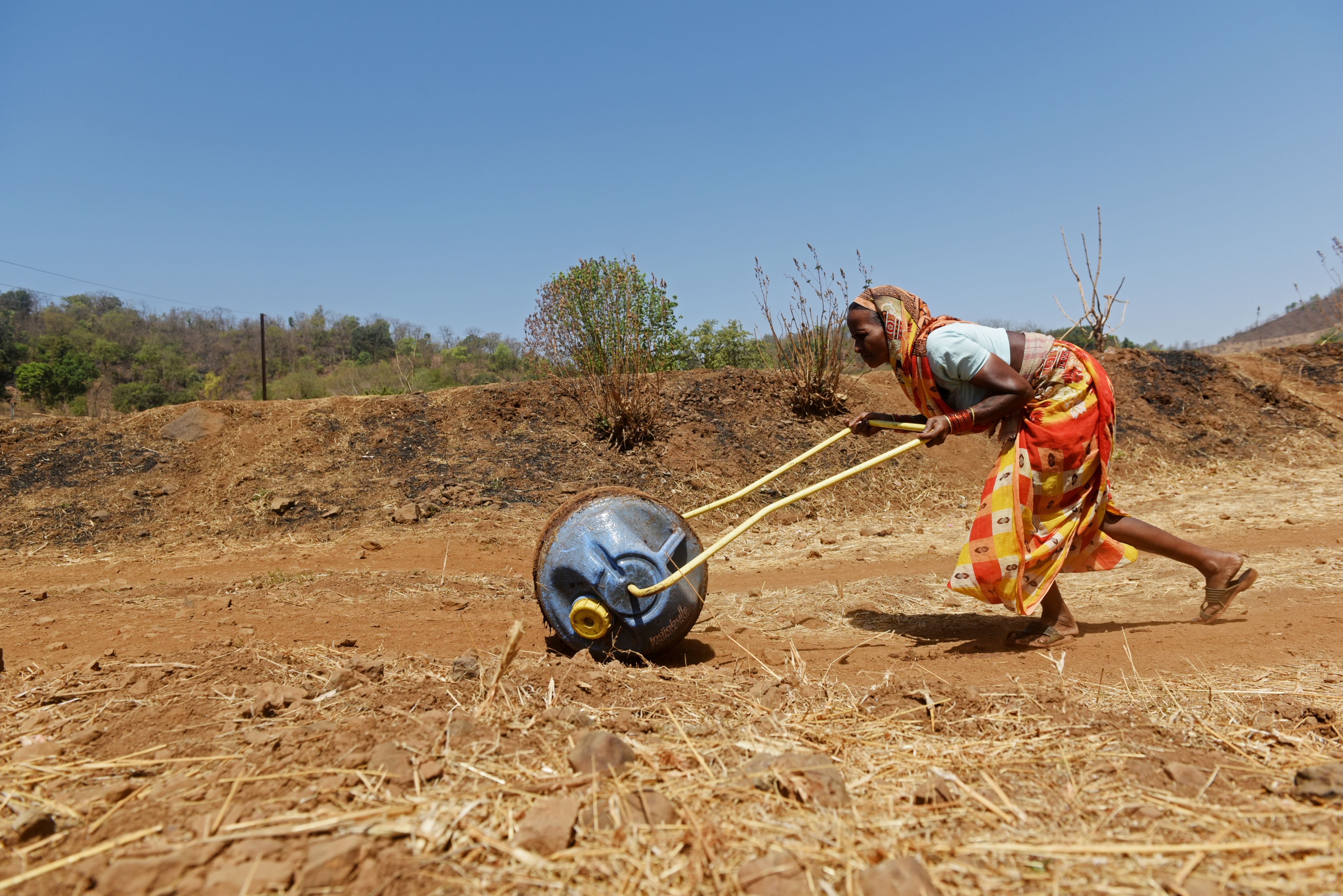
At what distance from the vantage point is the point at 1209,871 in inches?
61.4

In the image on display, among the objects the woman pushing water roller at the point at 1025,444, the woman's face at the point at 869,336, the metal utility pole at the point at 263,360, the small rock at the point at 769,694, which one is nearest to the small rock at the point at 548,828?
the small rock at the point at 769,694

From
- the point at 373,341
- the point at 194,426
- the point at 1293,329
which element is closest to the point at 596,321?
the point at 194,426

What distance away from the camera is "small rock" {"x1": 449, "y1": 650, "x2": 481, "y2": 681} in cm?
289

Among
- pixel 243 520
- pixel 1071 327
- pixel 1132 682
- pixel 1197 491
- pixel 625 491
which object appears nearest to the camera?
pixel 1132 682

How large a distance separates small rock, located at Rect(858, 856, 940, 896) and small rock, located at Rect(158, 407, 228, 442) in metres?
9.74

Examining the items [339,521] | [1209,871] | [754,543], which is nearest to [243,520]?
[339,521]

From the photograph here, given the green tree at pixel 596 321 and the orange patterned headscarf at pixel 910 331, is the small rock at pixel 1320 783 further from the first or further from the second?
the green tree at pixel 596 321

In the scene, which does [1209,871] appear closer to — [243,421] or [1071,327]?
[1071,327]

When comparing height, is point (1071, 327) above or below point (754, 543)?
above

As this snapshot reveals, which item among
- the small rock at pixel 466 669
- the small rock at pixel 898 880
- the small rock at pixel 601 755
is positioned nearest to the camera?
the small rock at pixel 898 880

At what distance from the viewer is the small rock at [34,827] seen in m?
1.71

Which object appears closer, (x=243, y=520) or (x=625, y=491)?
(x=625, y=491)

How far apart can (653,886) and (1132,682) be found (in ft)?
7.20

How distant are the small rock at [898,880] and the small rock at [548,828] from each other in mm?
638
